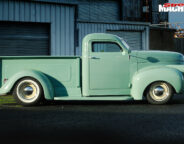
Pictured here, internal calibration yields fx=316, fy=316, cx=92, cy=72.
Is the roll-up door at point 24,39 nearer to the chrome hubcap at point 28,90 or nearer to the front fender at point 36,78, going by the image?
the front fender at point 36,78

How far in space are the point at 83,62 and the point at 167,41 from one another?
18.5m

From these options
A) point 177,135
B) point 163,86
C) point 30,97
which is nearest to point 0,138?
point 177,135

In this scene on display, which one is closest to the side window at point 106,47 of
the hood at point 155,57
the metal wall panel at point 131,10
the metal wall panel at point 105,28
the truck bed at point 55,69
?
the hood at point 155,57

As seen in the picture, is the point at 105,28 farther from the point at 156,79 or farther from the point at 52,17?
the point at 156,79

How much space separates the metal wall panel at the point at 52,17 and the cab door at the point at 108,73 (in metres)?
8.71

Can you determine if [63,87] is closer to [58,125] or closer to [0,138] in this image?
[58,125]

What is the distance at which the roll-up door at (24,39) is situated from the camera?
15.4m

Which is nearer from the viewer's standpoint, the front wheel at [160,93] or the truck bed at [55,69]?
the front wheel at [160,93]

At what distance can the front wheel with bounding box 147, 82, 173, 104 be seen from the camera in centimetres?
755

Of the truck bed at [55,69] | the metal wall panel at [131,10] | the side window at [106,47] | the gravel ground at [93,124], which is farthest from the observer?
the metal wall panel at [131,10]

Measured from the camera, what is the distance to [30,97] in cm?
762

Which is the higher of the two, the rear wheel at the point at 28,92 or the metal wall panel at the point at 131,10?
the metal wall panel at the point at 131,10

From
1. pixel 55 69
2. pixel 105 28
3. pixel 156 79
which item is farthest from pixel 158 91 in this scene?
pixel 105 28

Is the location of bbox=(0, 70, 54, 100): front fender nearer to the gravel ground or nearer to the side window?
the gravel ground
